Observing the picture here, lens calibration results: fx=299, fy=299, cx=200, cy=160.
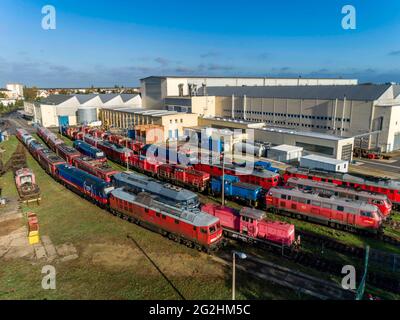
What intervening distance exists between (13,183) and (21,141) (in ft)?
123

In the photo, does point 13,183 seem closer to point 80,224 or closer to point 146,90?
point 80,224

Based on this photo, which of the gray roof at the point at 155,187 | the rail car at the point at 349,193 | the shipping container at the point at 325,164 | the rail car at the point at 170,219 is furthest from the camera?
the shipping container at the point at 325,164

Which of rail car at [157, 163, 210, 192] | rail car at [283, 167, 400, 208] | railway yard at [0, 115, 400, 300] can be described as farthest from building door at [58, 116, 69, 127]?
rail car at [283, 167, 400, 208]

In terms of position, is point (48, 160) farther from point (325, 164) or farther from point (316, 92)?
point (316, 92)

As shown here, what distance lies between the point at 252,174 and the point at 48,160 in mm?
32886

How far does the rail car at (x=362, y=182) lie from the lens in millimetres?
34562

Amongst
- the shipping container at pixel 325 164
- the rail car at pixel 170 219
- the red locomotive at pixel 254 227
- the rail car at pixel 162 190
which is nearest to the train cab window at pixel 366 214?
the red locomotive at pixel 254 227

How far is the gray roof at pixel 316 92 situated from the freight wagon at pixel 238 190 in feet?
128

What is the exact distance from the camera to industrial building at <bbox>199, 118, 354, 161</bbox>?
52.5 m

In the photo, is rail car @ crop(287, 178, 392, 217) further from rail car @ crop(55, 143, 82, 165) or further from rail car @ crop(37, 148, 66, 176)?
rail car @ crop(55, 143, 82, 165)

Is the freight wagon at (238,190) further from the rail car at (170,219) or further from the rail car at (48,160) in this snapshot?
the rail car at (48,160)

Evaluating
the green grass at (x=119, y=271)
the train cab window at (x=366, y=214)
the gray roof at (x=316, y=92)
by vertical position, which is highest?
the gray roof at (x=316, y=92)

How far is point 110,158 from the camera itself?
58.7 m
